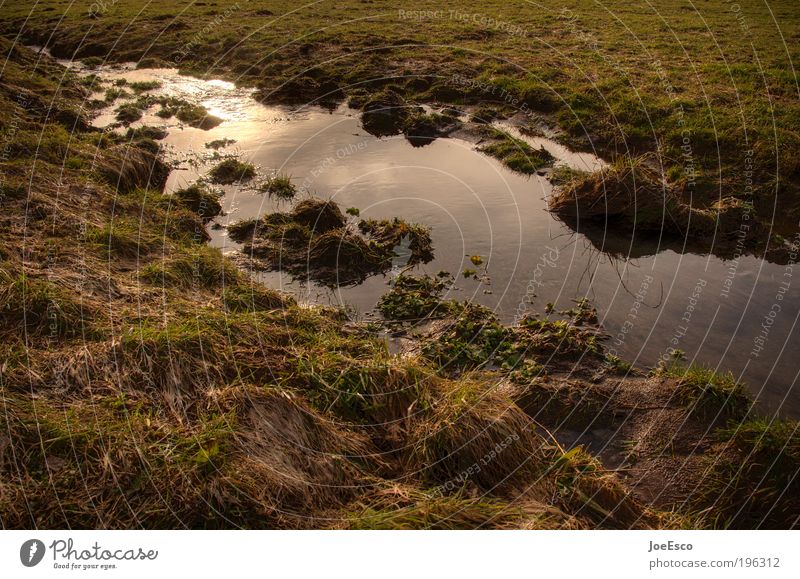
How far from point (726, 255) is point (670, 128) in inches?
178

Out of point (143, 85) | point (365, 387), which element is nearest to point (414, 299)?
point (365, 387)

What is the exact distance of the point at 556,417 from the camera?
5949 mm

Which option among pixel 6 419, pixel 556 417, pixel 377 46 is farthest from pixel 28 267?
pixel 377 46

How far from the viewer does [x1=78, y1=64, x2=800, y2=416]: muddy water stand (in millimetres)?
6871

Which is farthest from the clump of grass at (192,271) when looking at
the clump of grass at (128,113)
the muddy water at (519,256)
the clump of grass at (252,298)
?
the clump of grass at (128,113)

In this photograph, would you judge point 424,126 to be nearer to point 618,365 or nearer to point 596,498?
point 618,365

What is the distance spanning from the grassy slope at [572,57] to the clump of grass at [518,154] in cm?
131

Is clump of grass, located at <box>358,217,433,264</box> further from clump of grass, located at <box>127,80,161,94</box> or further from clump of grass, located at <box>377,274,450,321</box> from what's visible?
clump of grass, located at <box>127,80,161,94</box>

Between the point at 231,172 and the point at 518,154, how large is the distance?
5.94 meters

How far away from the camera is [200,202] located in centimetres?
1025

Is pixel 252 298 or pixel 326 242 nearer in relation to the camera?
pixel 252 298

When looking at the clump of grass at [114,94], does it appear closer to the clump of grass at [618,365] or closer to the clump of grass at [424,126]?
the clump of grass at [424,126]

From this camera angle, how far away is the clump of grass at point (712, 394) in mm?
5816
